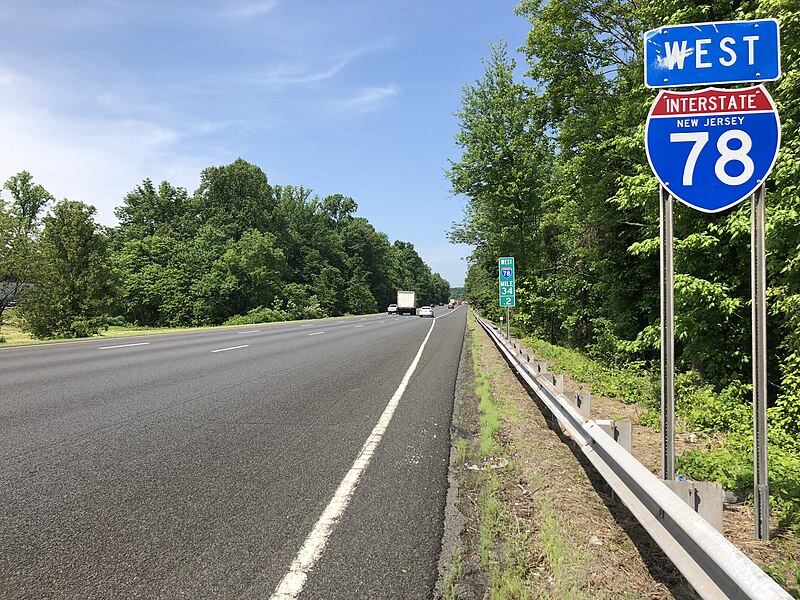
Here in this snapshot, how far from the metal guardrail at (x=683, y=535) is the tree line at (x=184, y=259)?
87.8ft

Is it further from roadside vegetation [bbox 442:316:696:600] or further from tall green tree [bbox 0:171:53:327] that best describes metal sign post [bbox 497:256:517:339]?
tall green tree [bbox 0:171:53:327]

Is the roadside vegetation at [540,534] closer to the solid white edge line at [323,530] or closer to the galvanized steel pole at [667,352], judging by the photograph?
the galvanized steel pole at [667,352]

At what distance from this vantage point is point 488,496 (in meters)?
4.00

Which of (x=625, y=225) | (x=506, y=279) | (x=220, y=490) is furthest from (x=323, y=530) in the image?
(x=506, y=279)

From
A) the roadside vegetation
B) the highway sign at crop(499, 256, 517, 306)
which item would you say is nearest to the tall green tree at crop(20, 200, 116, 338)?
the highway sign at crop(499, 256, 517, 306)

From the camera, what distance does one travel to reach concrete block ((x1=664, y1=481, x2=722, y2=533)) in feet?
8.21

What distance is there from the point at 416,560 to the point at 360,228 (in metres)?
95.9

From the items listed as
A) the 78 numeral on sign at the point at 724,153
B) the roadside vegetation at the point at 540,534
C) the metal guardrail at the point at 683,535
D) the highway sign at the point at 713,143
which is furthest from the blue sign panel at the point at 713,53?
the roadside vegetation at the point at 540,534

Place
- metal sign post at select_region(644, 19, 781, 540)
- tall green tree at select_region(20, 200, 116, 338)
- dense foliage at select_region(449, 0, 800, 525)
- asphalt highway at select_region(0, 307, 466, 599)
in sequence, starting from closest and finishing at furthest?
asphalt highway at select_region(0, 307, 466, 599) < metal sign post at select_region(644, 19, 781, 540) < dense foliage at select_region(449, 0, 800, 525) < tall green tree at select_region(20, 200, 116, 338)

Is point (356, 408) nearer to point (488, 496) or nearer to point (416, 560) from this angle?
point (488, 496)

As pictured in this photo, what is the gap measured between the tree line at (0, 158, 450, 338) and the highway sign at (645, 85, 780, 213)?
27074 mm

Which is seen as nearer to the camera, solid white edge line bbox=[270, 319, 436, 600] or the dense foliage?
solid white edge line bbox=[270, 319, 436, 600]

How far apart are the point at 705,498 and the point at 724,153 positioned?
6.81 feet

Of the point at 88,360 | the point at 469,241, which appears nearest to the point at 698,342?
the point at 88,360
